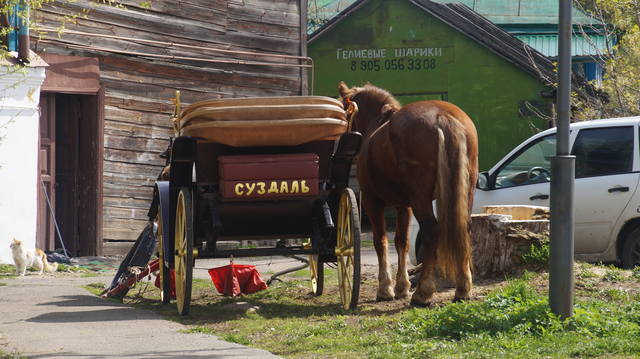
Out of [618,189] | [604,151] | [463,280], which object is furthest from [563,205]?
[604,151]

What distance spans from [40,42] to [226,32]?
3817mm

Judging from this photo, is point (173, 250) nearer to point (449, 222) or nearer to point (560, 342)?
point (449, 222)

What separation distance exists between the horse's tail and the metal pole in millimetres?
1447

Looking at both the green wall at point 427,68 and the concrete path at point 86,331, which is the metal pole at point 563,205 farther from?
the green wall at point 427,68

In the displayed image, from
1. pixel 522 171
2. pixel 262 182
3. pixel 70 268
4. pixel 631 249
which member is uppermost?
pixel 522 171

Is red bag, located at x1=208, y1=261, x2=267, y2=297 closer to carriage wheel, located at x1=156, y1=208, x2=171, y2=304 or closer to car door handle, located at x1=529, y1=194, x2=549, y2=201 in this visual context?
carriage wheel, located at x1=156, y1=208, x2=171, y2=304

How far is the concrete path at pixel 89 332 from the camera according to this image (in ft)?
22.1

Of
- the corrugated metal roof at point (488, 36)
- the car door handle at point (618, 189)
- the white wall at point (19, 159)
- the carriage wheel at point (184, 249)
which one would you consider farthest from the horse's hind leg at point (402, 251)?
the corrugated metal roof at point (488, 36)

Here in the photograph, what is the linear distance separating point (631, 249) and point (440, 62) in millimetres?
13981

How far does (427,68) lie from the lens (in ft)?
82.1

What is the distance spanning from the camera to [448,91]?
24.9 meters

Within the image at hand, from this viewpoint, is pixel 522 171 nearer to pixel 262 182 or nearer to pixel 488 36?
pixel 262 182

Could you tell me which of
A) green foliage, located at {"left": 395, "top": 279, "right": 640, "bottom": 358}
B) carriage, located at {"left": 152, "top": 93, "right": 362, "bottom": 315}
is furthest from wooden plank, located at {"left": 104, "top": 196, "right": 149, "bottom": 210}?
green foliage, located at {"left": 395, "top": 279, "right": 640, "bottom": 358}

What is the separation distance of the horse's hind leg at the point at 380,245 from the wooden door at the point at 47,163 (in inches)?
253
